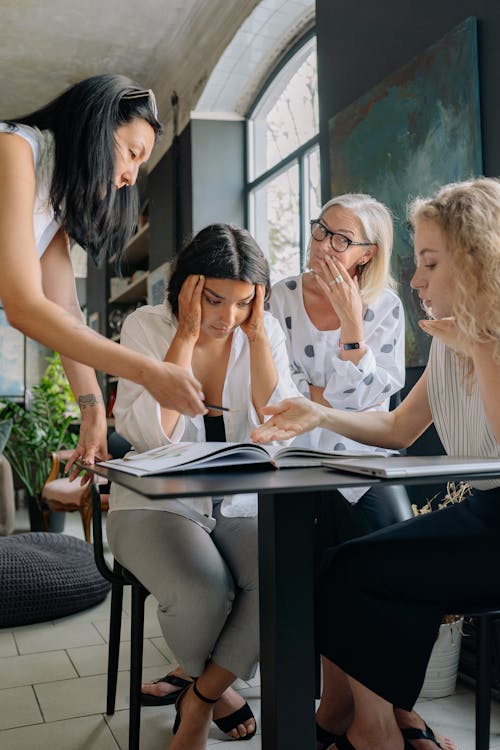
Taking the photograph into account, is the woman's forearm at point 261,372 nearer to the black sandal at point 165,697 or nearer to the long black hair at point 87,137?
the long black hair at point 87,137

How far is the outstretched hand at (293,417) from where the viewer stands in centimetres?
147

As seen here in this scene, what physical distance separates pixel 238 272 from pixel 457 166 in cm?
98

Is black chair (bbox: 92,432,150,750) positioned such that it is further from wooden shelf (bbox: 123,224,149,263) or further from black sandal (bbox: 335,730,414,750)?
wooden shelf (bbox: 123,224,149,263)

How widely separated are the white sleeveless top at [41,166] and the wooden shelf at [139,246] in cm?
468

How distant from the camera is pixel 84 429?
1.79 metres

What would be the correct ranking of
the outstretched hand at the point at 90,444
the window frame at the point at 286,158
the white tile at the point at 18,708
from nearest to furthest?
the outstretched hand at the point at 90,444 < the white tile at the point at 18,708 < the window frame at the point at 286,158

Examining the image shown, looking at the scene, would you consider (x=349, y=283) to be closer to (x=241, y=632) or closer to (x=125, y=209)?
(x=125, y=209)

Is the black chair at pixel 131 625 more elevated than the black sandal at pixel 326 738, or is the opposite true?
the black chair at pixel 131 625

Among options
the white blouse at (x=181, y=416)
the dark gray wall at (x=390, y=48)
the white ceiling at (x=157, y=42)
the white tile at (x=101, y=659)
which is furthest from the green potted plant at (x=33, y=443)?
the white blouse at (x=181, y=416)

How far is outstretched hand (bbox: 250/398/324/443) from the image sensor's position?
1.47 meters

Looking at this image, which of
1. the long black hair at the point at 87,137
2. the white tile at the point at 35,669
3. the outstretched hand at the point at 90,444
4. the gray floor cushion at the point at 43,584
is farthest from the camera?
the gray floor cushion at the point at 43,584

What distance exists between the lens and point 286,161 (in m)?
4.42

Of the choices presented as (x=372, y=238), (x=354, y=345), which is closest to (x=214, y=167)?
(x=372, y=238)

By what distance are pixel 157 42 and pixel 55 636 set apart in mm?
4040
